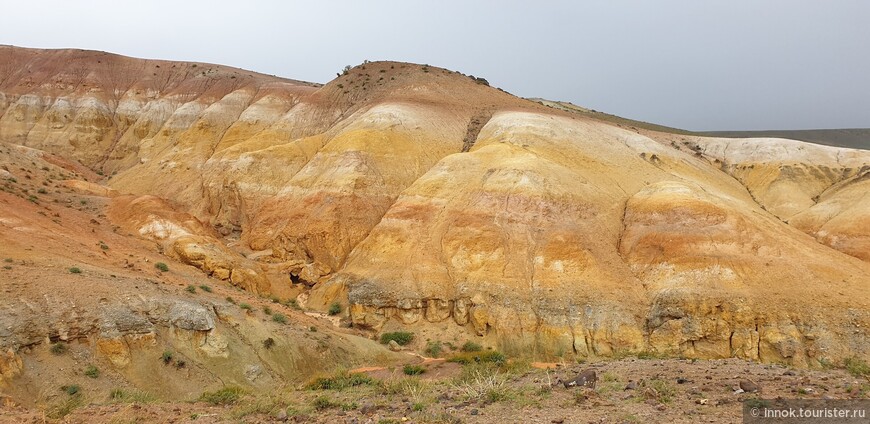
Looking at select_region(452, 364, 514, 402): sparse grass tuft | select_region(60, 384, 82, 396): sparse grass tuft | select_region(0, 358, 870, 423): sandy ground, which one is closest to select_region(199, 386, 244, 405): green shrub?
select_region(0, 358, 870, 423): sandy ground

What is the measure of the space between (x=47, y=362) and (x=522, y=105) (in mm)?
44462

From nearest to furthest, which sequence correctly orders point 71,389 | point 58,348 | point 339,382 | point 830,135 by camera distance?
point 71,389, point 339,382, point 58,348, point 830,135

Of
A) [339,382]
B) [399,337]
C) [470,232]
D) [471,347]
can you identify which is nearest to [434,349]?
[471,347]

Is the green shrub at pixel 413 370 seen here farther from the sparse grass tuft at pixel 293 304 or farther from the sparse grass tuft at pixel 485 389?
the sparse grass tuft at pixel 293 304

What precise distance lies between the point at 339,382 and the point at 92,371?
7467 mm

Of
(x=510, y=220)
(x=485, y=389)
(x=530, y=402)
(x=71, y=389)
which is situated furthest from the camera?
(x=510, y=220)

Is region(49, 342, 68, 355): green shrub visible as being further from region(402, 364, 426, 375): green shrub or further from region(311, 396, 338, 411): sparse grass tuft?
region(402, 364, 426, 375): green shrub

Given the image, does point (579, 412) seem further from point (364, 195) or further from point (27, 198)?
point (27, 198)

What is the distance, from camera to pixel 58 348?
13.4 m

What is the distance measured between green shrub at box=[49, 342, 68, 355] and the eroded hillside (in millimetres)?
283

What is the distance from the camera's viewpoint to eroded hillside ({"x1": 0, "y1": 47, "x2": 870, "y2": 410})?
2122 centimetres

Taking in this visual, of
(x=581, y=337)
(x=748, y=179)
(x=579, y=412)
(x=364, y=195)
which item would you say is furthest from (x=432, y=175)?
(x=748, y=179)

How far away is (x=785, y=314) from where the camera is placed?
71.9ft

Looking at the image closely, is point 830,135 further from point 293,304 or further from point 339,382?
point 339,382
